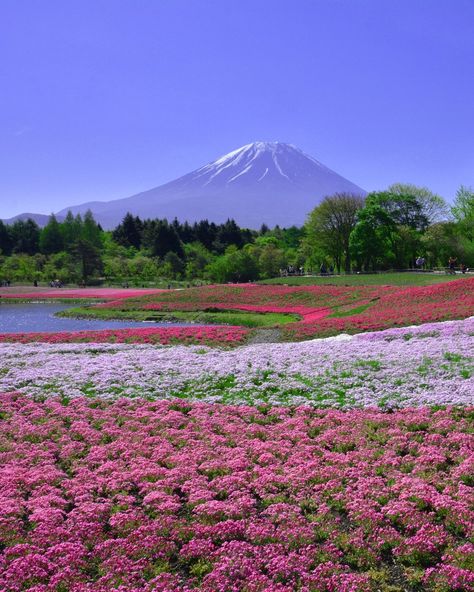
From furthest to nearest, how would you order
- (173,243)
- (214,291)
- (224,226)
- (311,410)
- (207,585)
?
(224,226) < (173,243) < (214,291) < (311,410) < (207,585)

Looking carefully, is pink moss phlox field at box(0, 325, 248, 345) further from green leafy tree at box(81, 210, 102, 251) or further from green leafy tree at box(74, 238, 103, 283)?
green leafy tree at box(81, 210, 102, 251)

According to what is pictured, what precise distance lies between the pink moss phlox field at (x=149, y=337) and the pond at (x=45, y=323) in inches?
312

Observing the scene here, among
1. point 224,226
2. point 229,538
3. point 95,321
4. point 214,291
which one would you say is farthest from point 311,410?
point 224,226

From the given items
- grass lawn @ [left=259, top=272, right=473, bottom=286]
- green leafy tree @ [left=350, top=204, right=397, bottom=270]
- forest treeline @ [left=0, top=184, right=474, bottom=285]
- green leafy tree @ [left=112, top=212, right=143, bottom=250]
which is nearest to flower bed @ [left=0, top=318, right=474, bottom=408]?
grass lawn @ [left=259, top=272, right=473, bottom=286]

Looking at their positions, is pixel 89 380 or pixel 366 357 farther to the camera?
pixel 366 357

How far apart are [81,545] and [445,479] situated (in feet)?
20.8

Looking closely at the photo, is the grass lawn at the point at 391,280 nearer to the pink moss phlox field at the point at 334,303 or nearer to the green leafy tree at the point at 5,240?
the pink moss phlox field at the point at 334,303

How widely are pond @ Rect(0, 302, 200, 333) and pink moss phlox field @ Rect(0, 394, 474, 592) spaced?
27.4 m

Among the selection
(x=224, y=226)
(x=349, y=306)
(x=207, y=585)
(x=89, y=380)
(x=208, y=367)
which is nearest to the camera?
(x=207, y=585)

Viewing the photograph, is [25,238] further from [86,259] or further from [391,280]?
[391,280]

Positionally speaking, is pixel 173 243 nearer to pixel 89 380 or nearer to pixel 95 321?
pixel 95 321

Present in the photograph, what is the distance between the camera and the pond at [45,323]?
40.4 meters

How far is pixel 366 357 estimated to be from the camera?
63.7 feet

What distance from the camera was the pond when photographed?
133 ft
